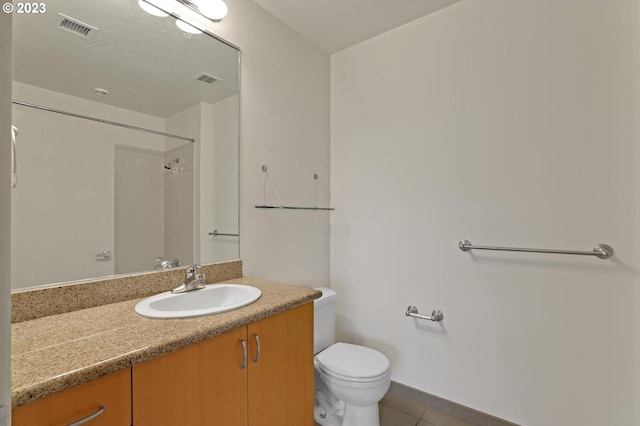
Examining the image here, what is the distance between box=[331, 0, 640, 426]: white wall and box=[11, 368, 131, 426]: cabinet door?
1609mm

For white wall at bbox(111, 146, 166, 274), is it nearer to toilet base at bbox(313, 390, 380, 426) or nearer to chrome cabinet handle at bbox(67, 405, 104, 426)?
chrome cabinet handle at bbox(67, 405, 104, 426)

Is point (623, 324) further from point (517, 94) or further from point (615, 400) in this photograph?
point (517, 94)

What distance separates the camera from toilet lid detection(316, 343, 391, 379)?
5.03 ft

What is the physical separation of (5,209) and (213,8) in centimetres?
149

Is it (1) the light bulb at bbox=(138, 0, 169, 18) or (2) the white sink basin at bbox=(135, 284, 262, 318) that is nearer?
(2) the white sink basin at bbox=(135, 284, 262, 318)

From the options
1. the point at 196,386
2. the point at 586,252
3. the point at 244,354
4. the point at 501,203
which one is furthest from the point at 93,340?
the point at 586,252

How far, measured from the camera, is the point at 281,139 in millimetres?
1952

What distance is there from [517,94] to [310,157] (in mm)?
1298

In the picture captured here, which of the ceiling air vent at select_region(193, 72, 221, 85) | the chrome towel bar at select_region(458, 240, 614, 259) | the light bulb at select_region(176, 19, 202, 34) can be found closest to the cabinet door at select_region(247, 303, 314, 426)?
the chrome towel bar at select_region(458, 240, 614, 259)

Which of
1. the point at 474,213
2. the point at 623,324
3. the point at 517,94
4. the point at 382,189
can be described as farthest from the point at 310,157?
the point at 623,324

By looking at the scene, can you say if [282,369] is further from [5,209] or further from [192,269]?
[5,209]

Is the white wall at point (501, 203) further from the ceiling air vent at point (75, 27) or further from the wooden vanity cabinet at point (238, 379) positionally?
the ceiling air vent at point (75, 27)

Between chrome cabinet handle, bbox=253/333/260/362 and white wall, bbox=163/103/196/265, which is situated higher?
white wall, bbox=163/103/196/265

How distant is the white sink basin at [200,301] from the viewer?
1.04 meters
